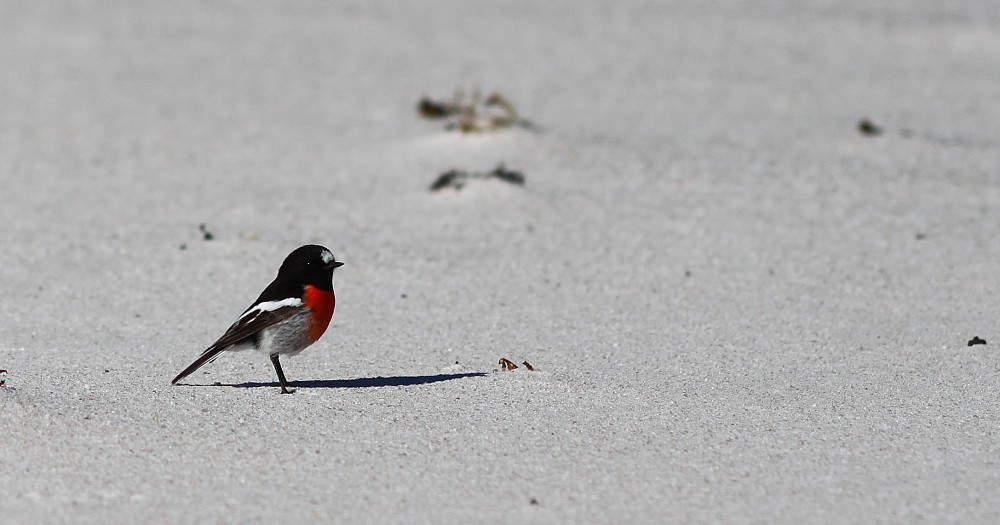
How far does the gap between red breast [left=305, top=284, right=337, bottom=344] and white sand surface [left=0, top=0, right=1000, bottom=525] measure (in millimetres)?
303

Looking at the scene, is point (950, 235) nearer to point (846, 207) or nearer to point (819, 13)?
point (846, 207)

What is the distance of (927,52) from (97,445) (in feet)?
41.3

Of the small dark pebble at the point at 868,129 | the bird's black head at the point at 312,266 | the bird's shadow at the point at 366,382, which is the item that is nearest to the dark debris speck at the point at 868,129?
the small dark pebble at the point at 868,129

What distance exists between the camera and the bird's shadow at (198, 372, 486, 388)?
6129 mm

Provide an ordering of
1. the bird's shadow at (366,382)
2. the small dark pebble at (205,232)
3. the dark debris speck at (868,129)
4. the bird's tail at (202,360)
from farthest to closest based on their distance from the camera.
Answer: the dark debris speck at (868,129)
the small dark pebble at (205,232)
the bird's shadow at (366,382)
the bird's tail at (202,360)

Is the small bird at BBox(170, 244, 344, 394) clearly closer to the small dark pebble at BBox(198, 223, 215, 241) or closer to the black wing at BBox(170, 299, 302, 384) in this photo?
the black wing at BBox(170, 299, 302, 384)

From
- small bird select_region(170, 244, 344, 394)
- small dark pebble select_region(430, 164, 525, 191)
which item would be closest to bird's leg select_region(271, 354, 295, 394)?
small bird select_region(170, 244, 344, 394)

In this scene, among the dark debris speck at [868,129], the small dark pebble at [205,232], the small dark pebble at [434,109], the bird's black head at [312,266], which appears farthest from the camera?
the small dark pebble at [434,109]

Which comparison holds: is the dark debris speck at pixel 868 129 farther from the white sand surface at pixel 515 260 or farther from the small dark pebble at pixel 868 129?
the white sand surface at pixel 515 260

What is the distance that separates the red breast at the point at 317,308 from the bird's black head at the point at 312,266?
0.12 feet

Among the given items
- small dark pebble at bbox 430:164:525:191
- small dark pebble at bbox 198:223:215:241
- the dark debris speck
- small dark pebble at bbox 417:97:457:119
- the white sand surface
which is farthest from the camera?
small dark pebble at bbox 417:97:457:119

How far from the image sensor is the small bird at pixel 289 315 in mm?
5848

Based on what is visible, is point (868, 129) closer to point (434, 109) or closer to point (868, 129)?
point (868, 129)

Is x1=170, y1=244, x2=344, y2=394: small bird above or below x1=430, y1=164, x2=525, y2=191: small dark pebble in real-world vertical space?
below
